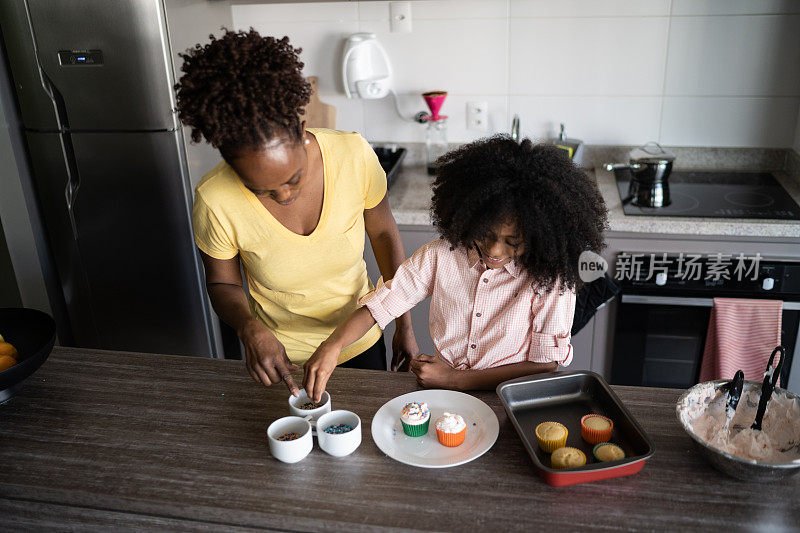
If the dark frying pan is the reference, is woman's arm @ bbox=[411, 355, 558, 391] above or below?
below

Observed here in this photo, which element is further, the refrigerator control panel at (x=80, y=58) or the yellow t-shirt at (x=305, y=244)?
the refrigerator control panel at (x=80, y=58)

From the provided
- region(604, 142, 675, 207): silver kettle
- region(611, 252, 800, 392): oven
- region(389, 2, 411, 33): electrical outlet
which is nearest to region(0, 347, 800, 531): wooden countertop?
region(611, 252, 800, 392): oven

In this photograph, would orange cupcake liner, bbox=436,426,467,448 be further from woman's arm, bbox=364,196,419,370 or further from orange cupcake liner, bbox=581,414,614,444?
woman's arm, bbox=364,196,419,370

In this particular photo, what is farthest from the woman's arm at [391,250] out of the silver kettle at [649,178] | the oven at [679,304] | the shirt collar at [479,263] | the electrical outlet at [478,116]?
the electrical outlet at [478,116]

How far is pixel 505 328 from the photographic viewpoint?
1341 millimetres

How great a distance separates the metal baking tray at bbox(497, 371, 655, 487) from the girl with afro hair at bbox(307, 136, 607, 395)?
0.25ft

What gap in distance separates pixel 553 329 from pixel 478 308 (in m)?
0.16

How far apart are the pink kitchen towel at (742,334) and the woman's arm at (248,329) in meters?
1.43

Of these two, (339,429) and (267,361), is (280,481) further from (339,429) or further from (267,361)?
(267,361)

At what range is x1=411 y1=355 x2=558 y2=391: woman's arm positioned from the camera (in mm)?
1256

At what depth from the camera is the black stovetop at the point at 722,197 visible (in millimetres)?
2037

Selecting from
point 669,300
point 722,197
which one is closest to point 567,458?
point 669,300

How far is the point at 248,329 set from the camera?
129 centimetres

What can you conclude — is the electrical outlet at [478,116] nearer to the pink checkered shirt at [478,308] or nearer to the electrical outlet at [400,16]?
the electrical outlet at [400,16]
